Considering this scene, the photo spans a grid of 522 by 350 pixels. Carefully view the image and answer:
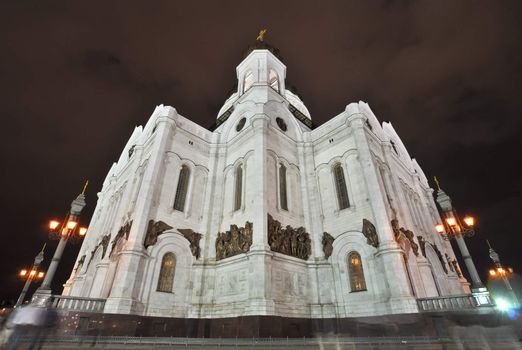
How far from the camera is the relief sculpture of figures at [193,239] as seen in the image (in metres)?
15.3

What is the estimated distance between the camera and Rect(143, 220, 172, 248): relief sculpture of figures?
1371 centimetres

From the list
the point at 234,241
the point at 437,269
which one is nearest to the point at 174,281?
the point at 234,241

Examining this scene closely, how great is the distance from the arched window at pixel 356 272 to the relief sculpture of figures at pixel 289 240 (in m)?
2.41

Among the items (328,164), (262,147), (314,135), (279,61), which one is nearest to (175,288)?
(262,147)

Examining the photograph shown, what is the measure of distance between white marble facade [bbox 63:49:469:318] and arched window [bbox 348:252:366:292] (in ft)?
0.69

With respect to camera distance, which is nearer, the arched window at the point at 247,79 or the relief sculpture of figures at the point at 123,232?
the relief sculpture of figures at the point at 123,232

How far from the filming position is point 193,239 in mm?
15586

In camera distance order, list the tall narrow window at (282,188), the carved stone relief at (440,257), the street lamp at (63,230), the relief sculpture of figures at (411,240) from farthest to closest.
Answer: the carved stone relief at (440,257) < the tall narrow window at (282,188) < the relief sculpture of figures at (411,240) < the street lamp at (63,230)

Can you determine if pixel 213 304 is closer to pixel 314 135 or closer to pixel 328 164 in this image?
pixel 328 164

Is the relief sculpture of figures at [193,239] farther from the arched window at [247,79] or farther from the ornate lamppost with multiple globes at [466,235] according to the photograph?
the arched window at [247,79]

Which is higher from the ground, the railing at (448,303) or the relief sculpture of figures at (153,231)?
the relief sculpture of figures at (153,231)

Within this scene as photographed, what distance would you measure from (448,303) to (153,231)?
14087 mm

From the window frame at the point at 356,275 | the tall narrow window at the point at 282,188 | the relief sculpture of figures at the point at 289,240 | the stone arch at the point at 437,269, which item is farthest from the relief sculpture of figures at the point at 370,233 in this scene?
the stone arch at the point at 437,269

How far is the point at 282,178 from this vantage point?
18328mm
